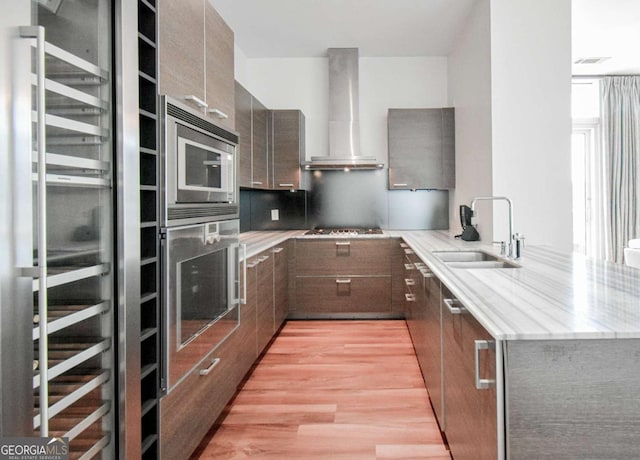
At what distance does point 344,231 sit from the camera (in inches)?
185

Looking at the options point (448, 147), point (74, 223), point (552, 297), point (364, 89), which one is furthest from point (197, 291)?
point (364, 89)

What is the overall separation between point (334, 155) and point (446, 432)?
3107mm

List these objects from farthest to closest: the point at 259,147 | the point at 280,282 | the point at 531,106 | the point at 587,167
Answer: the point at 587,167 < the point at 259,147 < the point at 280,282 < the point at 531,106

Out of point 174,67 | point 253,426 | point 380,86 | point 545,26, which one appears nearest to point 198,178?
point 174,67

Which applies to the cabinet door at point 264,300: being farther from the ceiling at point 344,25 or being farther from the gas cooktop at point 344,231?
the ceiling at point 344,25

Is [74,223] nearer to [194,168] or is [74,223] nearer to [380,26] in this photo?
[194,168]

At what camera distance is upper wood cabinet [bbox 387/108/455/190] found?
14.5 feet

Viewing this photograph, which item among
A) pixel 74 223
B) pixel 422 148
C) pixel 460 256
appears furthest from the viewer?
pixel 422 148

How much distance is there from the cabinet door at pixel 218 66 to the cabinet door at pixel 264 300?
1.09 m

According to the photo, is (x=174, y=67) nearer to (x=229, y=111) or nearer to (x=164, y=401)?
(x=229, y=111)

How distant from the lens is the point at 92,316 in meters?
1.29

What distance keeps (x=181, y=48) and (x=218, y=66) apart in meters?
0.49

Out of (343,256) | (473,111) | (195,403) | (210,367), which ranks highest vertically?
(473,111)

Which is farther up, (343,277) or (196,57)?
(196,57)
